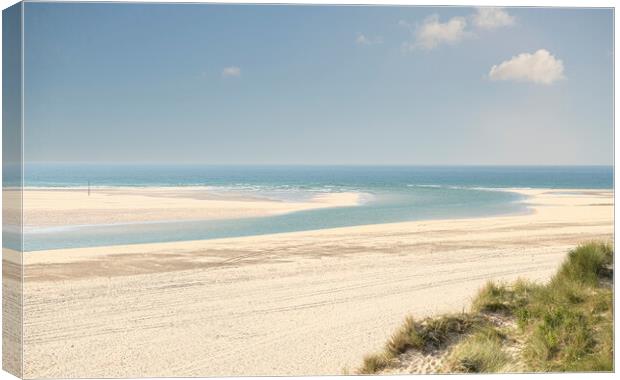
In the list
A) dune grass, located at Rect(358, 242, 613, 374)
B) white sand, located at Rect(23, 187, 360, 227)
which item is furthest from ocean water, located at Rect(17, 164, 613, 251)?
dune grass, located at Rect(358, 242, 613, 374)

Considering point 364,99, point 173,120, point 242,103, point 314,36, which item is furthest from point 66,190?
point 314,36

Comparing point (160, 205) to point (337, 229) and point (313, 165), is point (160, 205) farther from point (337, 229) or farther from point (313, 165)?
point (313, 165)

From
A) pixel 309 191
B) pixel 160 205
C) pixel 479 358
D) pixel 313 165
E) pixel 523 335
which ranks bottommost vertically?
pixel 479 358

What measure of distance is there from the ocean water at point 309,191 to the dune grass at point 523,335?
49.8 inches

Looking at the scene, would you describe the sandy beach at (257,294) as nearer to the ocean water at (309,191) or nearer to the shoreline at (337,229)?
the shoreline at (337,229)

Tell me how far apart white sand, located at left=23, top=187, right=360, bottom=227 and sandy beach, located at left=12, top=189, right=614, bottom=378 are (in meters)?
2.44

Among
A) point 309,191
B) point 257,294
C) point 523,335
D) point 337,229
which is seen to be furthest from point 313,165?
point 309,191

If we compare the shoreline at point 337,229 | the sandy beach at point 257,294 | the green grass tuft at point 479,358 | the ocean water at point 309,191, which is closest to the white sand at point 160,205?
the ocean water at point 309,191

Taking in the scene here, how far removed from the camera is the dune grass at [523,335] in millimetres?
4312

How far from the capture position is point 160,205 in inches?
494

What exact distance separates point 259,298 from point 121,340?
1.36m

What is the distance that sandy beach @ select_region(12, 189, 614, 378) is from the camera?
450 cm

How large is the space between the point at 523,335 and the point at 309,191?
33.1 feet

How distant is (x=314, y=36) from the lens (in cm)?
586
